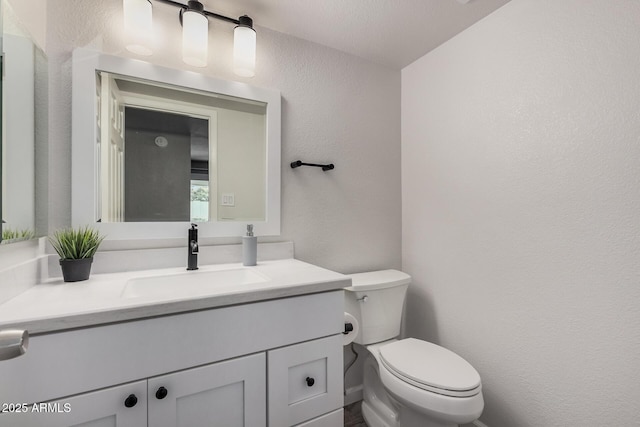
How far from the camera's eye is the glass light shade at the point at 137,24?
3.59 feet

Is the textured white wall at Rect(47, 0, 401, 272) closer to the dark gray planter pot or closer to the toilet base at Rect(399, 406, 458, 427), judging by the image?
the dark gray planter pot

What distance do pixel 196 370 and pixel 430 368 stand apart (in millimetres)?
941

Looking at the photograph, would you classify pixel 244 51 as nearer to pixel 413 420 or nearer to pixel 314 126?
pixel 314 126

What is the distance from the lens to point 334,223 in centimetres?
164

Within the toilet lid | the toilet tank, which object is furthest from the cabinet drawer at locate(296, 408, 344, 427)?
the toilet tank

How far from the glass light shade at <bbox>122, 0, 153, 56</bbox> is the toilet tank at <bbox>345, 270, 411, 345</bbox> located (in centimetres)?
143

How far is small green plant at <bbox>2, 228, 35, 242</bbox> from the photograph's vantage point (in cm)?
78

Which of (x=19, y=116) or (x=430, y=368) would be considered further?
(x=430, y=368)

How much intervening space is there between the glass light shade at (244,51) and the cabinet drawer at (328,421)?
4.95ft

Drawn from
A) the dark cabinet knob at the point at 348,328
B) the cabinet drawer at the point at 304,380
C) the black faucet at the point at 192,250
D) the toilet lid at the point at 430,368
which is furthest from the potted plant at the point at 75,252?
the toilet lid at the point at 430,368

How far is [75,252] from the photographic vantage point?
98 centimetres

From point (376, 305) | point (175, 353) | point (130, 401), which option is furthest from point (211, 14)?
point (376, 305)

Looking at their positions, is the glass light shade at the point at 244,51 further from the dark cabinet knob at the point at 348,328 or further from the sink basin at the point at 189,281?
the dark cabinet knob at the point at 348,328

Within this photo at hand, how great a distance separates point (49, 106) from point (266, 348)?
4.01 ft
